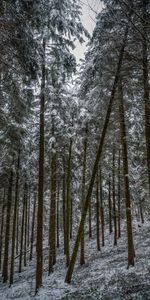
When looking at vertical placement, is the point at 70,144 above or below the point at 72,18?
below

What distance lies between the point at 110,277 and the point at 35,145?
32.5ft

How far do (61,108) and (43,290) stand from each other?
32.7 ft

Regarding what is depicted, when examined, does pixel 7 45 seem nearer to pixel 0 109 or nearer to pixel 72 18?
pixel 0 109

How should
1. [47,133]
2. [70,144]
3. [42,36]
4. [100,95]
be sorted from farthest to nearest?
[47,133]
[70,144]
[100,95]
[42,36]

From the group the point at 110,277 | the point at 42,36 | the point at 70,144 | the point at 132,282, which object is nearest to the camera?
the point at 132,282

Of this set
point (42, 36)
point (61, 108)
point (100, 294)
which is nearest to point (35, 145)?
point (61, 108)

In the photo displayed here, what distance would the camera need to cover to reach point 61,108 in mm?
14125

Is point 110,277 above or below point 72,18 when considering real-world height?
below

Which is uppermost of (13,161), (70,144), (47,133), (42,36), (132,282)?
(42,36)

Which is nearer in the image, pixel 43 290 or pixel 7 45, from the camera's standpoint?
pixel 7 45

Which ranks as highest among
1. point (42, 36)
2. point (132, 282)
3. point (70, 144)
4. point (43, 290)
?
point (42, 36)

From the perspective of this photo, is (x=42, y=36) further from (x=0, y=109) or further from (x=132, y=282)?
(x=132, y=282)

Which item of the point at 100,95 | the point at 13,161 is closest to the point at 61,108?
the point at 100,95

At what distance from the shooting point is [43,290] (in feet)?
33.3
